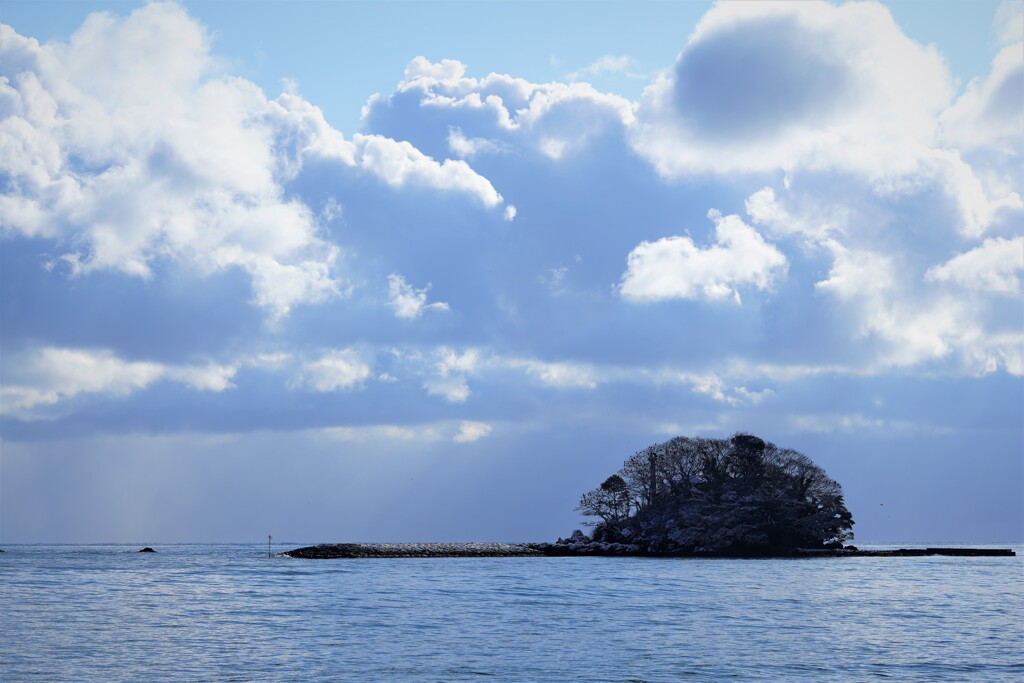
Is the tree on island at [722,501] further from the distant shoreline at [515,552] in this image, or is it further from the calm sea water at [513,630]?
the calm sea water at [513,630]

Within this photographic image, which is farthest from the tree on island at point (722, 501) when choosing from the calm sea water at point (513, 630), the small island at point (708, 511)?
the calm sea water at point (513, 630)

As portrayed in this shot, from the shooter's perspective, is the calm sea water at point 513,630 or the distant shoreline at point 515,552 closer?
the calm sea water at point 513,630

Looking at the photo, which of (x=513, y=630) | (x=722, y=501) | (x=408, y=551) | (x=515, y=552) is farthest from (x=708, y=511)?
(x=513, y=630)

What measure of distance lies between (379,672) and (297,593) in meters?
43.7

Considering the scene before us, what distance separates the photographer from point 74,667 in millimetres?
37906

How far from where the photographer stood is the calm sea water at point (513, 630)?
38.3 metres

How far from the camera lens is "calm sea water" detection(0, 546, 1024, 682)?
38281mm

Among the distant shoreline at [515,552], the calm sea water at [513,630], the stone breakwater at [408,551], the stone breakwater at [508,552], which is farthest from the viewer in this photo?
the stone breakwater at [408,551]

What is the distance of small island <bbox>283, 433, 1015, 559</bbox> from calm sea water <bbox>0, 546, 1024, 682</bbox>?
219ft

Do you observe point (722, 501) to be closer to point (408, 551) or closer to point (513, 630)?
point (408, 551)

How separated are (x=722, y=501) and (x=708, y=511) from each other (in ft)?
10.2

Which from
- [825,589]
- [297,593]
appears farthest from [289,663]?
[825,589]

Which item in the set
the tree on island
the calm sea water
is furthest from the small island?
the calm sea water

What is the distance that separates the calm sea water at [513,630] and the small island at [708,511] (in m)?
66.8
